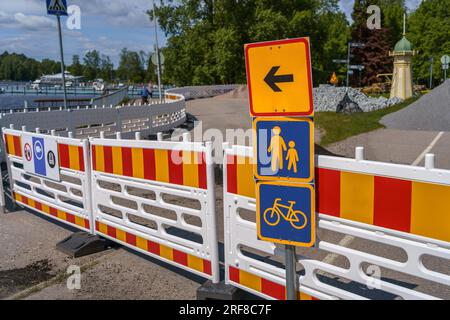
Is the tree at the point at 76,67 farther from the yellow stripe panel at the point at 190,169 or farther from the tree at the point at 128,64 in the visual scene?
the yellow stripe panel at the point at 190,169

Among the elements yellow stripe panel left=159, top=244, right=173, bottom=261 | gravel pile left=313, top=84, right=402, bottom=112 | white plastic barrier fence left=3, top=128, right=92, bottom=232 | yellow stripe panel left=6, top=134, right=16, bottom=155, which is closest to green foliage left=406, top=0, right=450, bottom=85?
gravel pile left=313, top=84, right=402, bottom=112

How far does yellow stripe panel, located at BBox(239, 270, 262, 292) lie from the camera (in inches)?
151

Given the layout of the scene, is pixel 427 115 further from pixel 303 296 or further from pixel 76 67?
pixel 76 67

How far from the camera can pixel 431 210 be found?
2779 millimetres

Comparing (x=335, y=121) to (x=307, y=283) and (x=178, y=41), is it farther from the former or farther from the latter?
(x=178, y=41)

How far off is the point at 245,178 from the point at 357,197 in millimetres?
980

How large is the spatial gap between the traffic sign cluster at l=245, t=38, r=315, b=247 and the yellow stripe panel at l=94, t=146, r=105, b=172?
2.64 metres

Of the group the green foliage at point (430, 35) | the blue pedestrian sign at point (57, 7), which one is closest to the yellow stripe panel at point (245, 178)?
the blue pedestrian sign at point (57, 7)

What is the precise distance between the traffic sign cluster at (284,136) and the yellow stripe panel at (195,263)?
1214 millimetres

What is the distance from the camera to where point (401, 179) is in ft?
9.45

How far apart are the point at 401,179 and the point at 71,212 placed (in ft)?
14.5

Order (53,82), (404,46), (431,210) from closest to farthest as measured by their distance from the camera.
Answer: (431,210), (404,46), (53,82)

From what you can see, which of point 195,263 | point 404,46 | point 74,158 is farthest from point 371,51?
point 195,263

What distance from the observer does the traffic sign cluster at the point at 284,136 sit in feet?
9.68
